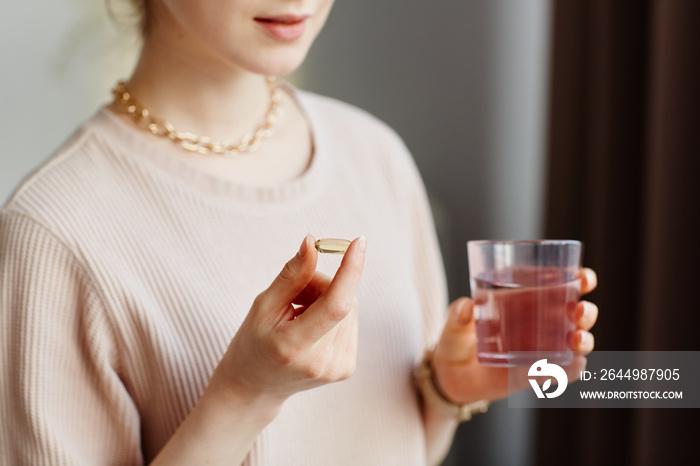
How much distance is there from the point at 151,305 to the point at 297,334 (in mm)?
305

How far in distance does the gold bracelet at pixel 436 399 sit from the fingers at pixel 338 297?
432 mm

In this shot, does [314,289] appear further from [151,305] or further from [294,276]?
[151,305]

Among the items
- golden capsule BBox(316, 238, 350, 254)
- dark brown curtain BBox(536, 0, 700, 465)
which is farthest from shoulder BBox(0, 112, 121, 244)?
dark brown curtain BBox(536, 0, 700, 465)

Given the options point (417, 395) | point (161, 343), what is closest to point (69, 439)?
point (161, 343)

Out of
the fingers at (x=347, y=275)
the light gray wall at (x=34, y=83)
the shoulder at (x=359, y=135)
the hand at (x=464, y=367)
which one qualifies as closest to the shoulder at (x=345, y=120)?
the shoulder at (x=359, y=135)

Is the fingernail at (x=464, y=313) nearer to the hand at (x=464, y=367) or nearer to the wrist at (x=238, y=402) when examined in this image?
the hand at (x=464, y=367)

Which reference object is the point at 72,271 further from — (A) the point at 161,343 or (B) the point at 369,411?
(B) the point at 369,411

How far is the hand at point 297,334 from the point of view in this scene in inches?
22.2

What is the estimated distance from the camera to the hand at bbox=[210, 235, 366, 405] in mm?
564

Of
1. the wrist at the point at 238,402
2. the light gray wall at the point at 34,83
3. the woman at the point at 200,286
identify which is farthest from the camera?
the light gray wall at the point at 34,83

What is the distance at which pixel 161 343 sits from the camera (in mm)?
814

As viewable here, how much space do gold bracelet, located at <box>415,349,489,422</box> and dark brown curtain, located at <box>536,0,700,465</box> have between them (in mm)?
721

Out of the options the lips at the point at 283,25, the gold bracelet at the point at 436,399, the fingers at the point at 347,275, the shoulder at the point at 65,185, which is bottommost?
the gold bracelet at the point at 436,399

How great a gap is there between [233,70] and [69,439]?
503mm
